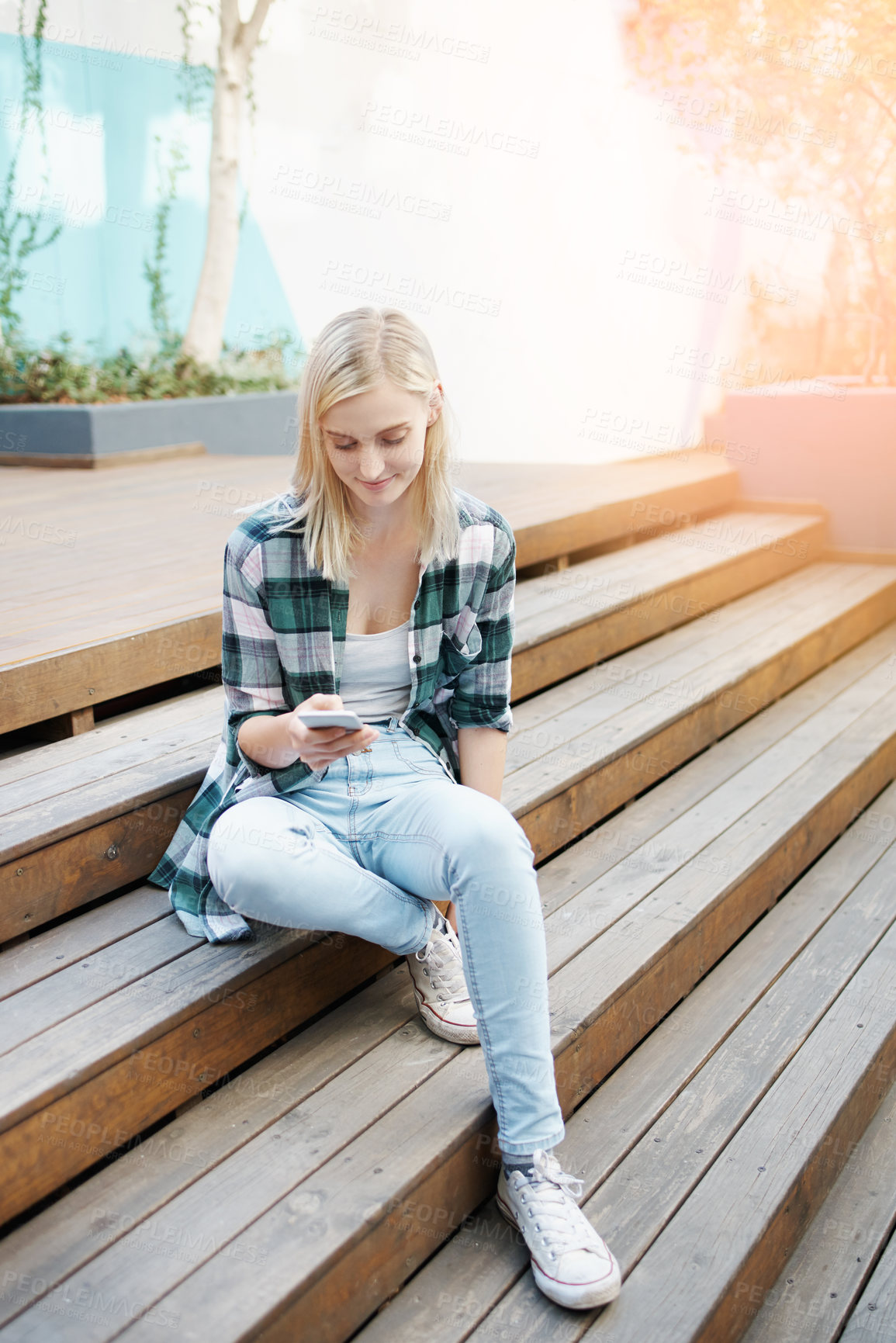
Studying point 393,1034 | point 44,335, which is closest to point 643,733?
point 393,1034

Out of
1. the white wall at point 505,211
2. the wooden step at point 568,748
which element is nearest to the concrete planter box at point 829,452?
the wooden step at point 568,748

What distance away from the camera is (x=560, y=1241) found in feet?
4.36

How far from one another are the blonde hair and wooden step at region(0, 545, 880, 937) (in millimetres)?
517

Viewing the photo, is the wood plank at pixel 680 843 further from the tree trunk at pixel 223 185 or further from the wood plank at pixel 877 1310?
the tree trunk at pixel 223 185

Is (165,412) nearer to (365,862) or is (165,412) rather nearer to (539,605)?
(539,605)

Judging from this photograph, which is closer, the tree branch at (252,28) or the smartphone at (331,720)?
the smartphone at (331,720)

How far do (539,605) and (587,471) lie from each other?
1815 millimetres

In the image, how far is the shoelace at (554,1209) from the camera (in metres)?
1.33

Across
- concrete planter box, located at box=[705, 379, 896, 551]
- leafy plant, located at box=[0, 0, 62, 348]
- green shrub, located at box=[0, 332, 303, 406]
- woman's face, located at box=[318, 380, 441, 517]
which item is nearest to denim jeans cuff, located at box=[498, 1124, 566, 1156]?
woman's face, located at box=[318, 380, 441, 517]

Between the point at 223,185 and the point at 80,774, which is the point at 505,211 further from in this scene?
the point at 80,774

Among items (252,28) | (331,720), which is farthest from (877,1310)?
(252,28)

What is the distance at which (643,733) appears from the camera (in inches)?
98.6

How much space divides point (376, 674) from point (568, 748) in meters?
0.87

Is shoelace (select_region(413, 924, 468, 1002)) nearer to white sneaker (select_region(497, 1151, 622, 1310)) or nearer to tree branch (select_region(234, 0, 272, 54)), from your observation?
white sneaker (select_region(497, 1151, 622, 1310))
